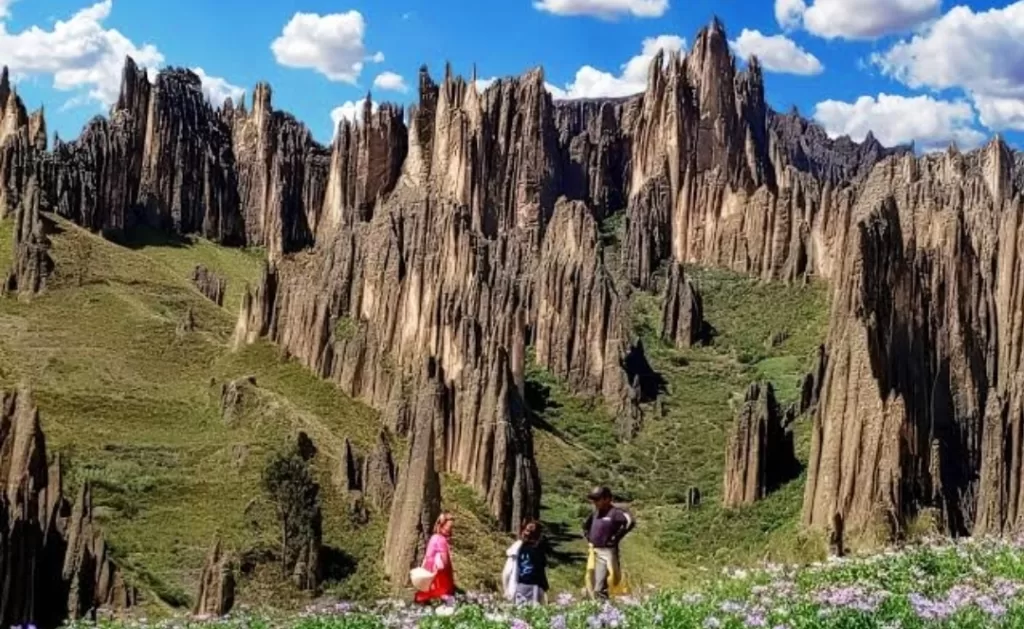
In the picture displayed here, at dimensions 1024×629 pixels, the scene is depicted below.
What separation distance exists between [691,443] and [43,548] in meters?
45.8

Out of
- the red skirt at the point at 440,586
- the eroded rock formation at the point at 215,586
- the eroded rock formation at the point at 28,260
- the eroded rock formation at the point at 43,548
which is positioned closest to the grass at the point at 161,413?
the eroded rock formation at the point at 28,260

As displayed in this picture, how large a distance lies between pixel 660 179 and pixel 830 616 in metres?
120

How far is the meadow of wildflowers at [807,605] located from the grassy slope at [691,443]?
15.0m

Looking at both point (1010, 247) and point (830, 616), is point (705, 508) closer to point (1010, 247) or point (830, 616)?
point (1010, 247)

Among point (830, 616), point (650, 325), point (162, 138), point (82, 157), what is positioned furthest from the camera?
point (162, 138)

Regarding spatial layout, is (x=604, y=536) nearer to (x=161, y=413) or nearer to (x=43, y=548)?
(x=43, y=548)

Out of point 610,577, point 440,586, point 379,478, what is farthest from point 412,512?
point 610,577

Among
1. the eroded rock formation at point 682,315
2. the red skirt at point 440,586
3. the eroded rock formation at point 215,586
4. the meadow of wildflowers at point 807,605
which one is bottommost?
the eroded rock formation at point 215,586

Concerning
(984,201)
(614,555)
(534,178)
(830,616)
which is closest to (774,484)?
(984,201)

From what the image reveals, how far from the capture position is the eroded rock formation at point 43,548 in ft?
116

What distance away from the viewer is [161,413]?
6488 centimetres

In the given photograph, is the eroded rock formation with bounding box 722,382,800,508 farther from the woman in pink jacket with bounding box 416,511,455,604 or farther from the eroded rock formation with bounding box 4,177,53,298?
the woman in pink jacket with bounding box 416,511,455,604

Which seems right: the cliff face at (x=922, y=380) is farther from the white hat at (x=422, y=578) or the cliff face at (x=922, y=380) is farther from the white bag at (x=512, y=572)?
the white hat at (x=422, y=578)

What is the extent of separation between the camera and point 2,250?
9250 cm
